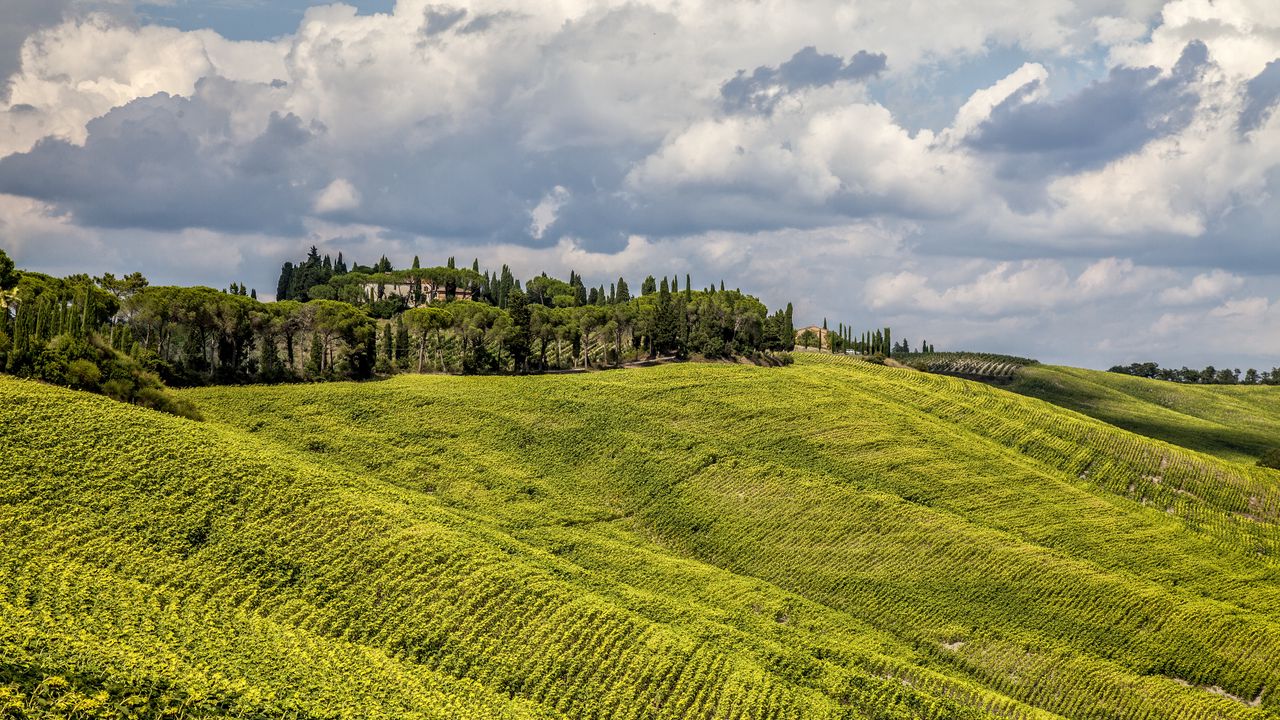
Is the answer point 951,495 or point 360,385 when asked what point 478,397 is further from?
point 951,495

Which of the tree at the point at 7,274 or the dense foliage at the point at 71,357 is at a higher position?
the tree at the point at 7,274

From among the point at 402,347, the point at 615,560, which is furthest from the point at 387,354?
the point at 615,560

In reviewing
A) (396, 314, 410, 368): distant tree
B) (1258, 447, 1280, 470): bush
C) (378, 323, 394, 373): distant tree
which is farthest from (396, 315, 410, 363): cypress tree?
(1258, 447, 1280, 470): bush

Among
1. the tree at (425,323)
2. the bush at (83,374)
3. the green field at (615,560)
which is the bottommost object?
the green field at (615,560)

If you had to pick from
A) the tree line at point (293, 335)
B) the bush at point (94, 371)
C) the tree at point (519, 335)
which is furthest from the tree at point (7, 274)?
the tree at point (519, 335)

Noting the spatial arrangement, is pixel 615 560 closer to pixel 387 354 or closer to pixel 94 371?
pixel 94 371

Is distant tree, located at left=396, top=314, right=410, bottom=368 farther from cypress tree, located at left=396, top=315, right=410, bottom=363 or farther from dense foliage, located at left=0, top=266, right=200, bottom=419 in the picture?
dense foliage, located at left=0, top=266, right=200, bottom=419

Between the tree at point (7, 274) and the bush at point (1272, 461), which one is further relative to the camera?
the bush at point (1272, 461)

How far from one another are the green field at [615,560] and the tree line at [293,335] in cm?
766

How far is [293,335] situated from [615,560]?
76981 mm

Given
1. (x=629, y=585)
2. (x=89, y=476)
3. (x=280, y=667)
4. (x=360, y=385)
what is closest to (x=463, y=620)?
(x=280, y=667)

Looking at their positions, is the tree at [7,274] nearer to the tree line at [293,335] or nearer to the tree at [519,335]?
the tree line at [293,335]

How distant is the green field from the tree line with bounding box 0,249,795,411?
302 inches

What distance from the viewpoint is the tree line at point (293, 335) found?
7669 cm
